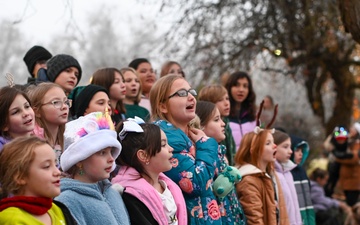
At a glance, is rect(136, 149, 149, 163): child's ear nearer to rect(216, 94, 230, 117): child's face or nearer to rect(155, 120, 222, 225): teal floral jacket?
rect(155, 120, 222, 225): teal floral jacket

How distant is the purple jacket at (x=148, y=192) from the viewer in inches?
219

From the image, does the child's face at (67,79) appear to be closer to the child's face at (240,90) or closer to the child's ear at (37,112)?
the child's ear at (37,112)

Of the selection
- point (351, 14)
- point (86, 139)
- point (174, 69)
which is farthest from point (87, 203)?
point (351, 14)

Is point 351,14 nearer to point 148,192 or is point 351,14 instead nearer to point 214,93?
point 214,93

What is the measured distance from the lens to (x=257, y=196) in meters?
7.60

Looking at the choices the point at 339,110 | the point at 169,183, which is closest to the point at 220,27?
the point at 339,110

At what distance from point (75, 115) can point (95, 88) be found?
31cm

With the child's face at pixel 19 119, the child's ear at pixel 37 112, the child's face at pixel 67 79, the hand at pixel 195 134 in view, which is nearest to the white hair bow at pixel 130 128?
the child's face at pixel 19 119

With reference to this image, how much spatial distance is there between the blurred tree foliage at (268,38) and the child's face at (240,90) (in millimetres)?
5040

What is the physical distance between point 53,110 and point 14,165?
64.6 inches

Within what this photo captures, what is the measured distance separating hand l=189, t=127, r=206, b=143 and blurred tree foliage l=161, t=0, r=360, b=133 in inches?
295

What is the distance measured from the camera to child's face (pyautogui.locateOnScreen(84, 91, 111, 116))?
266 inches

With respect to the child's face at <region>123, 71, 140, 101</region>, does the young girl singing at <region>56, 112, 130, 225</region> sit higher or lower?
lower

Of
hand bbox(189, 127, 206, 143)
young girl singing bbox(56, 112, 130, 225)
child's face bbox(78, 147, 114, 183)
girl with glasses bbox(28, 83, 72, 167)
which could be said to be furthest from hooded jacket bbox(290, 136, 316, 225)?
child's face bbox(78, 147, 114, 183)
